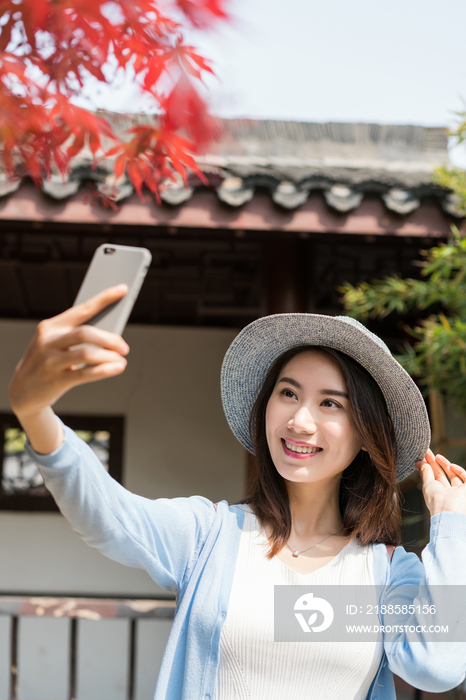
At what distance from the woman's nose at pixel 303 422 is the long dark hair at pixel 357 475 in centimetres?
12

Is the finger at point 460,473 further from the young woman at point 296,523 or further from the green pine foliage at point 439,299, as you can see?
the green pine foliage at point 439,299

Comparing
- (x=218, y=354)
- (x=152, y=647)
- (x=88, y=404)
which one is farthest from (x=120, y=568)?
(x=218, y=354)

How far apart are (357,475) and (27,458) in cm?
386

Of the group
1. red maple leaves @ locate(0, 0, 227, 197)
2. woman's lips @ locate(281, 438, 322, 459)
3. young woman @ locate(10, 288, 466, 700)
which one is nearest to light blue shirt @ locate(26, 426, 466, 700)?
young woman @ locate(10, 288, 466, 700)

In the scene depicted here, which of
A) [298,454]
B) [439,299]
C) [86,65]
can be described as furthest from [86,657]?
[86,65]

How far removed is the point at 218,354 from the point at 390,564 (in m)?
3.69

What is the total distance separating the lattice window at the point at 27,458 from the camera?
4.96 m

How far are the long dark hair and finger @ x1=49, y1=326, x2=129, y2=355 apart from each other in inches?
34.0

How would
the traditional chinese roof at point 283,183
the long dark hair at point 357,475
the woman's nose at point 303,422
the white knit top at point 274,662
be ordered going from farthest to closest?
1. the traditional chinese roof at point 283,183
2. the long dark hair at point 357,475
3. the woman's nose at point 303,422
4. the white knit top at point 274,662

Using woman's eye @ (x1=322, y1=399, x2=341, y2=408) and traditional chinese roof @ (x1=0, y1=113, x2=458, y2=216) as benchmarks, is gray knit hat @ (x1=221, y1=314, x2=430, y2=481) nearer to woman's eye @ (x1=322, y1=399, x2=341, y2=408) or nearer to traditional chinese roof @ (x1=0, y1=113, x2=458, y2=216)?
woman's eye @ (x1=322, y1=399, x2=341, y2=408)

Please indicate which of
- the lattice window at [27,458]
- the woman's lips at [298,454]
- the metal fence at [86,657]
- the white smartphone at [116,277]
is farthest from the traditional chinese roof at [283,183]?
the metal fence at [86,657]

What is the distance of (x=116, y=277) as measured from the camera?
930 millimetres

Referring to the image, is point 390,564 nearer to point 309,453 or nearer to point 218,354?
point 309,453

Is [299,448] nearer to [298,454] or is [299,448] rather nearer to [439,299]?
[298,454]
